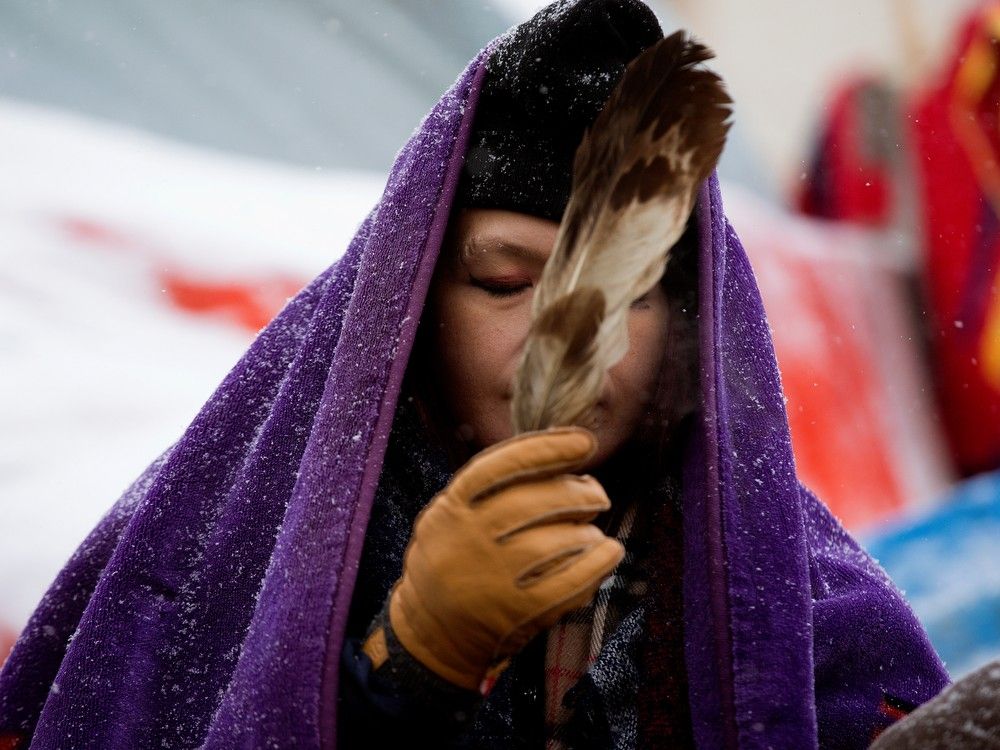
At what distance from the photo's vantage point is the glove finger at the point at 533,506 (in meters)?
0.87

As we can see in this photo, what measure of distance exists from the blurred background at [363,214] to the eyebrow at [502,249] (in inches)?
52.3

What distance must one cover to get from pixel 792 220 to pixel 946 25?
171cm

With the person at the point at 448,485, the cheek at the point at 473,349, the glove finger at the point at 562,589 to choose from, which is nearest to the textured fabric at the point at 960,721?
the person at the point at 448,485

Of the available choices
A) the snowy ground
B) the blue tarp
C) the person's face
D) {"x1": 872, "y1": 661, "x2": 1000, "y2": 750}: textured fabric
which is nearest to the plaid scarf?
the person's face

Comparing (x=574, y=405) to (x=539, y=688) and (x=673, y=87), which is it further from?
(x=539, y=688)

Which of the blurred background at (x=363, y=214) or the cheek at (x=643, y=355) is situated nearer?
the cheek at (x=643, y=355)

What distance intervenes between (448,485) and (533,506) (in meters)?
0.14

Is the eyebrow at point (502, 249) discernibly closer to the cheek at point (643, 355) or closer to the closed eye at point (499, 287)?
the closed eye at point (499, 287)

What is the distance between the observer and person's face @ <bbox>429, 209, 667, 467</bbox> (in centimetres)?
113

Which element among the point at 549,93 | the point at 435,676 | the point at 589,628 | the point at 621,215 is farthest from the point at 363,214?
the point at 435,676

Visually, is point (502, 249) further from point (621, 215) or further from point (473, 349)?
point (621, 215)

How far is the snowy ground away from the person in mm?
896

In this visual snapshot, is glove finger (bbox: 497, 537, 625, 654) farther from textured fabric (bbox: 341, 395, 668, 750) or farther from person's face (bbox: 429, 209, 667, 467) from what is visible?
person's face (bbox: 429, 209, 667, 467)

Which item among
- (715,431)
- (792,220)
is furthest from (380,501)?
(792,220)
